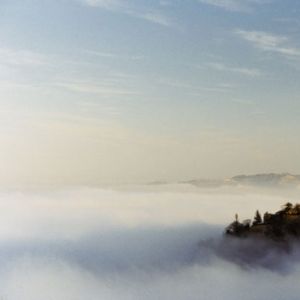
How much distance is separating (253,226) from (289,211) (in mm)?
18256

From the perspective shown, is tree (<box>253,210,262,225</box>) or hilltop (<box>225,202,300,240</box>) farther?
tree (<box>253,210,262,225</box>)

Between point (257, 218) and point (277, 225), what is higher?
point (257, 218)

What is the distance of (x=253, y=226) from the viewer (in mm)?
191250

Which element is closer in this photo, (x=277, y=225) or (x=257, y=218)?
(x=277, y=225)

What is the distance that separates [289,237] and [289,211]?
19.1 m

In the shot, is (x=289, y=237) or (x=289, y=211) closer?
(x=289, y=211)

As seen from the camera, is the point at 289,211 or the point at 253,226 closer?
the point at 289,211

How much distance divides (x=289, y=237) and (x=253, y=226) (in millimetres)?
14758

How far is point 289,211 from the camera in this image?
178m

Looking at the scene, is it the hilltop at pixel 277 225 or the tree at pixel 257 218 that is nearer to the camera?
the hilltop at pixel 277 225
